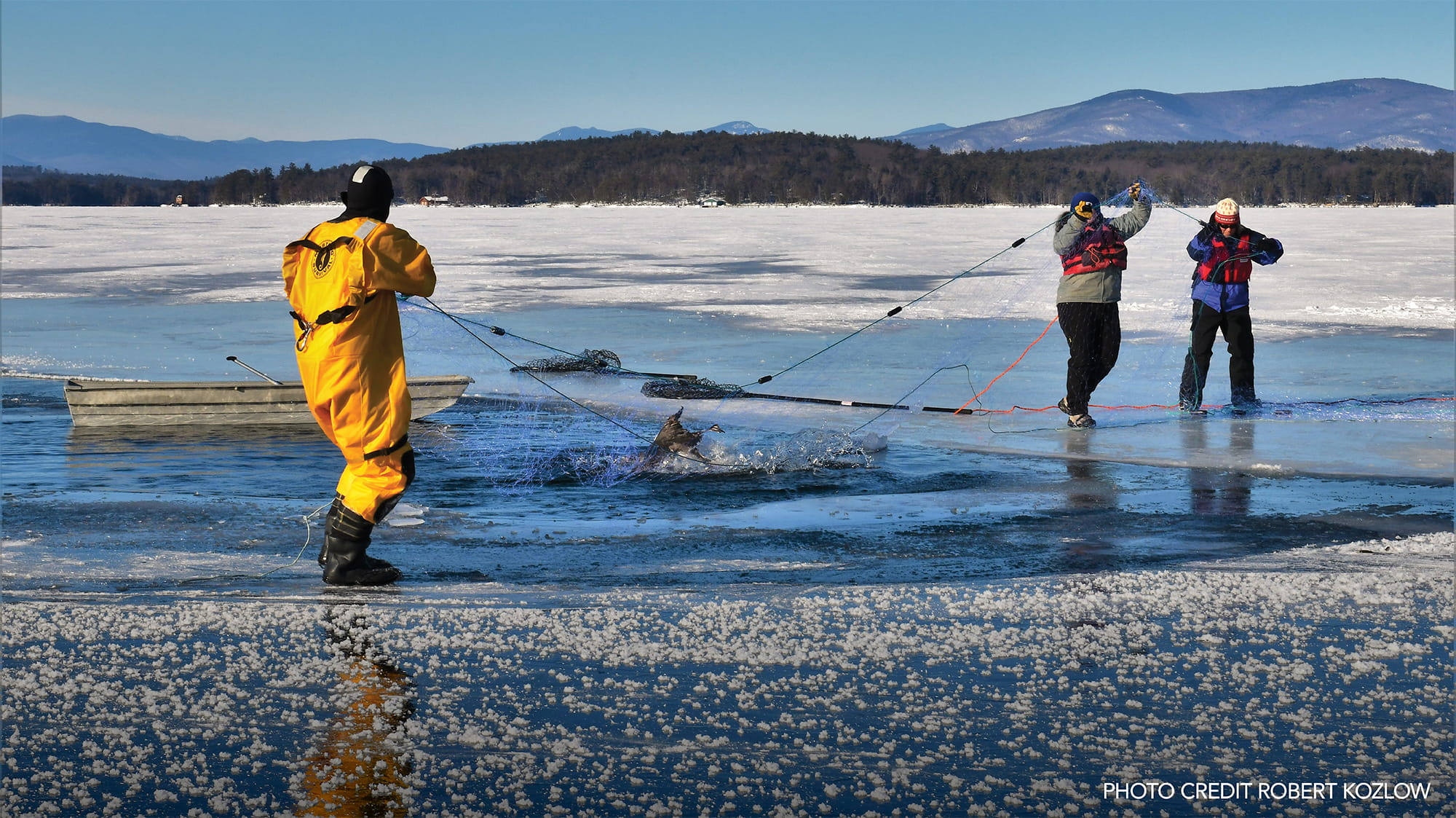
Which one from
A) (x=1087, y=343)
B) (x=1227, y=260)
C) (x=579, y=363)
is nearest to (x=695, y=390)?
(x=579, y=363)

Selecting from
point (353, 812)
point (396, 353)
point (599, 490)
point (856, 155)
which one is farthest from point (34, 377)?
point (856, 155)

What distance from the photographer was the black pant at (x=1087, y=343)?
28.3ft

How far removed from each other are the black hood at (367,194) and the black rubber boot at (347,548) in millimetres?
1115

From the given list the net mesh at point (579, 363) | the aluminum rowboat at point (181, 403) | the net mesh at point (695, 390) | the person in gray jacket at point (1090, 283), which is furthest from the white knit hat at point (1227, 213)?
the aluminum rowboat at point (181, 403)

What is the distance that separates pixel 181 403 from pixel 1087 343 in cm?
635

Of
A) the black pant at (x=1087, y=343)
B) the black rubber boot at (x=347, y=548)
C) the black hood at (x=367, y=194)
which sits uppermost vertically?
the black hood at (x=367, y=194)

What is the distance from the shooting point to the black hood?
4734 millimetres

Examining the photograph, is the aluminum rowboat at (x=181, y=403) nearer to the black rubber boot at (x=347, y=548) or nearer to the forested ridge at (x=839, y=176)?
the black rubber boot at (x=347, y=548)

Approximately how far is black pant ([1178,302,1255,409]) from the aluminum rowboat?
650cm

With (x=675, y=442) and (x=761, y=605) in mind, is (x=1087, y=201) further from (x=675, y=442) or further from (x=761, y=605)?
(x=761, y=605)

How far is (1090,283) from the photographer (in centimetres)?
854

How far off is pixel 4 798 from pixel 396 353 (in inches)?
83.8

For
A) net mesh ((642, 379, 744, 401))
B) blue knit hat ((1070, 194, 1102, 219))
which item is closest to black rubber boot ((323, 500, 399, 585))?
net mesh ((642, 379, 744, 401))

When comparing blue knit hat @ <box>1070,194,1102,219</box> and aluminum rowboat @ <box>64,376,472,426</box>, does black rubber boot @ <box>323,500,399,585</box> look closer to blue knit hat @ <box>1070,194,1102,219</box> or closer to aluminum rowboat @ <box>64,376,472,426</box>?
aluminum rowboat @ <box>64,376,472,426</box>
